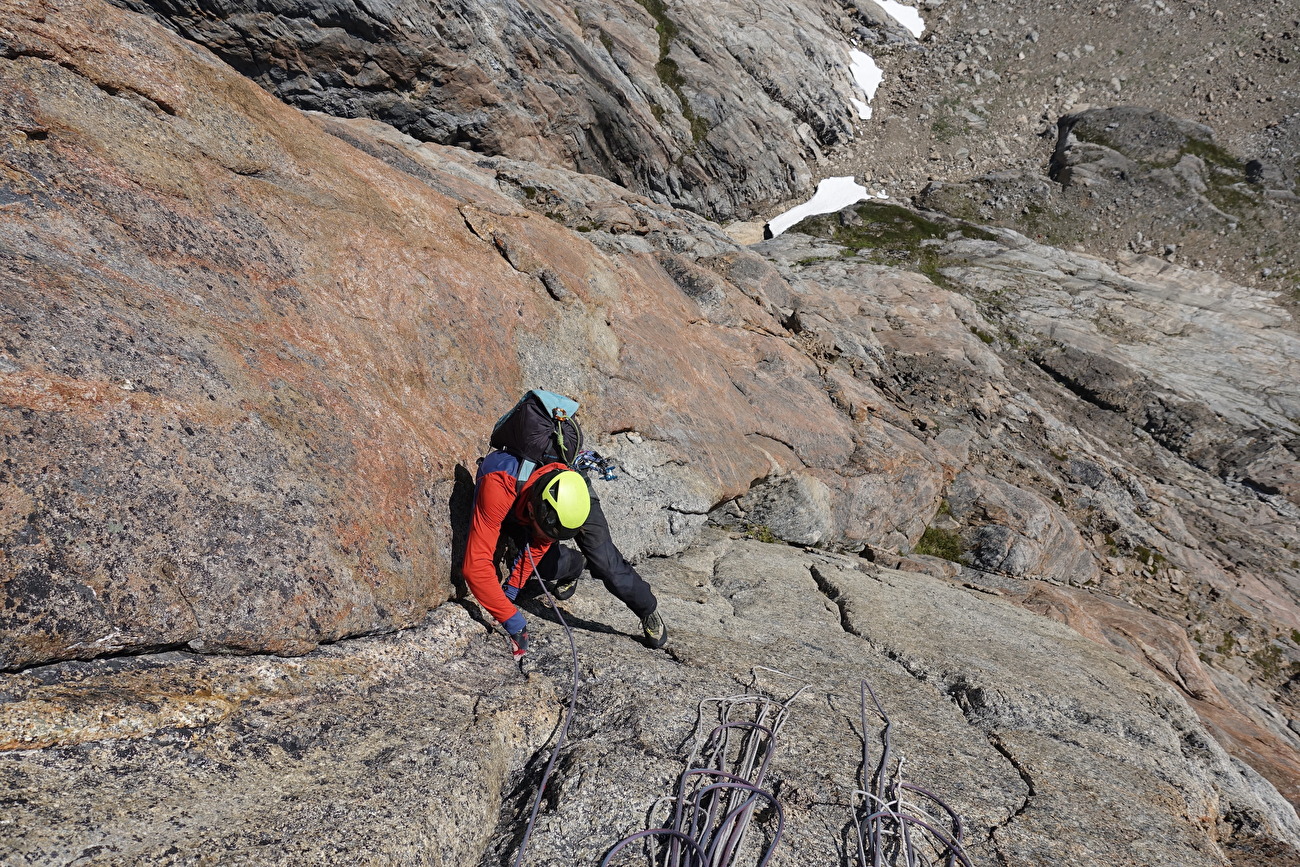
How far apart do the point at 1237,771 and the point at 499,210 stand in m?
13.9

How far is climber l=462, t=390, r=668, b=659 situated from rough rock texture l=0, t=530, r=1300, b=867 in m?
0.47

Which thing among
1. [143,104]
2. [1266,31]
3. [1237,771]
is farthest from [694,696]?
[1266,31]

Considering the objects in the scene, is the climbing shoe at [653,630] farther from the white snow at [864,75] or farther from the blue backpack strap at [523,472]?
the white snow at [864,75]

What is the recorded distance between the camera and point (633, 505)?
10.2 metres

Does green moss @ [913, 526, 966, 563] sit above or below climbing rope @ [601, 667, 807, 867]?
below

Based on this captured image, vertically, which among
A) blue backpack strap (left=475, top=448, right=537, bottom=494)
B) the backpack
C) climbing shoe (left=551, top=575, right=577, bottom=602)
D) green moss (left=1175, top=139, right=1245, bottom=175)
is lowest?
climbing shoe (left=551, top=575, right=577, bottom=602)

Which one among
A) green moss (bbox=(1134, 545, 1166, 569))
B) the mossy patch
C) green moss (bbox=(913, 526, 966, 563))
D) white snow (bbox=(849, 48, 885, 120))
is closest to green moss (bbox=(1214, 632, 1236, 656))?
green moss (bbox=(1134, 545, 1166, 569))

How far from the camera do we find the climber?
6469 millimetres

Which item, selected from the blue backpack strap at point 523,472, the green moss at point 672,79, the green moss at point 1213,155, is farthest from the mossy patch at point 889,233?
the blue backpack strap at point 523,472

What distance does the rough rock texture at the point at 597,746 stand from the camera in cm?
387

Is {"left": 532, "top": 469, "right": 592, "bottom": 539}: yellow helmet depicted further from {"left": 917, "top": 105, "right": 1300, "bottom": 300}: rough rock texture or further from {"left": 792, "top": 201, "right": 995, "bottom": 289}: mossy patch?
{"left": 917, "top": 105, "right": 1300, "bottom": 300}: rough rock texture

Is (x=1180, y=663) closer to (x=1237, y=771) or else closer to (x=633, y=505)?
(x=1237, y=771)

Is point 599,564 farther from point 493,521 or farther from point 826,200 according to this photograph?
point 826,200

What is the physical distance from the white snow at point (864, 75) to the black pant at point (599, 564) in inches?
2751
